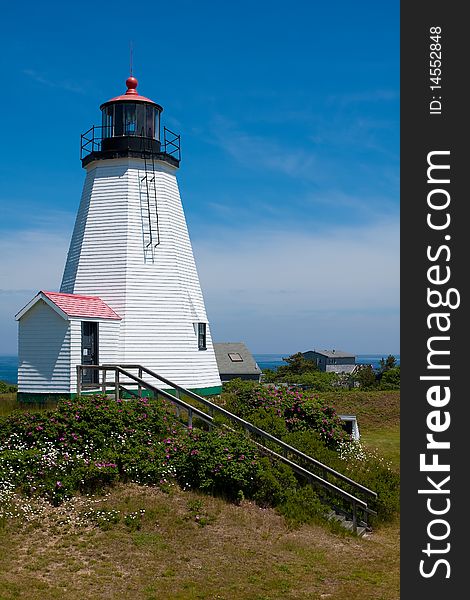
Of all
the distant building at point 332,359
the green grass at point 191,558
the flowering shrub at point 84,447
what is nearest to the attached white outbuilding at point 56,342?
the flowering shrub at point 84,447

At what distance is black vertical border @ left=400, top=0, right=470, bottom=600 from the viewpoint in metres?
9.14

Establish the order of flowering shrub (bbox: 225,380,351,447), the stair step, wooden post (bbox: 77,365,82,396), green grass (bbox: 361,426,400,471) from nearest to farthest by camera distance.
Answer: the stair step < flowering shrub (bbox: 225,380,351,447) < wooden post (bbox: 77,365,82,396) < green grass (bbox: 361,426,400,471)

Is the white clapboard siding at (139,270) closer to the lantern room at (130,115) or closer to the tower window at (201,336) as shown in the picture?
the tower window at (201,336)

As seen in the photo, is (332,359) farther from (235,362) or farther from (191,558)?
(191,558)

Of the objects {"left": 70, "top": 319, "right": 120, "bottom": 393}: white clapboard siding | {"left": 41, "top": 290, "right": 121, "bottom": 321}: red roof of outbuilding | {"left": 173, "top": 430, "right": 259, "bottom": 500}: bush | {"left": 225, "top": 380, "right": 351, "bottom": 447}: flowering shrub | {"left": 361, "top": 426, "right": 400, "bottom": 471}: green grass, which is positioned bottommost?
{"left": 361, "top": 426, "right": 400, "bottom": 471}: green grass

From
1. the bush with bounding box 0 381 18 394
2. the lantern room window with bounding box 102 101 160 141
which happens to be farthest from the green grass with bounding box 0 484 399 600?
the bush with bounding box 0 381 18 394

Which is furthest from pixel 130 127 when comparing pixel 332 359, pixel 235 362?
pixel 332 359

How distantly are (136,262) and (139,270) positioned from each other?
1.02 feet

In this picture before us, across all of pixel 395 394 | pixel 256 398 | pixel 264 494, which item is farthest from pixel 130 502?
pixel 395 394

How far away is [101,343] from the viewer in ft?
73.4

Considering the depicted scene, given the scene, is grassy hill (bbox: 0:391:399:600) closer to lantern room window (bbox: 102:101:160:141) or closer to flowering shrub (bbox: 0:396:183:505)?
flowering shrub (bbox: 0:396:183:505)

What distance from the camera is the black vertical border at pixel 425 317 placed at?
914cm

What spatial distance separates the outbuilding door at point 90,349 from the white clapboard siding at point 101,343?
16cm

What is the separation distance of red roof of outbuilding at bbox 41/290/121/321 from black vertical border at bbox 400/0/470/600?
45.4 feet
